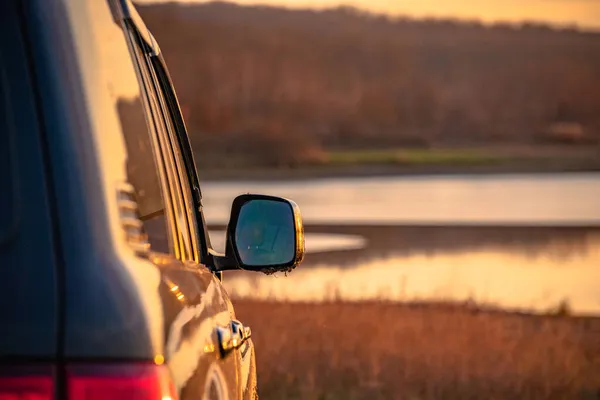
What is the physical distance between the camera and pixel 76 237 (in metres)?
1.73

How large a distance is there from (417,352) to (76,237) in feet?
21.9

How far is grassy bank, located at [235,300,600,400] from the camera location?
23.9 ft

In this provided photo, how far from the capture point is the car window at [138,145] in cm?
201

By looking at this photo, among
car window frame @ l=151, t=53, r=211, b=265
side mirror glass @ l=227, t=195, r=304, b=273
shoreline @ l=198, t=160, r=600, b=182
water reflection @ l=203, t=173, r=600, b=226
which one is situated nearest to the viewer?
side mirror glass @ l=227, t=195, r=304, b=273

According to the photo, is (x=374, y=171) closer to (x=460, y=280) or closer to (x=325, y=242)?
(x=325, y=242)

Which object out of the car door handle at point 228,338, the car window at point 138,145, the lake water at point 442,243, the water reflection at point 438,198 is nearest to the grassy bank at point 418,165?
the water reflection at point 438,198

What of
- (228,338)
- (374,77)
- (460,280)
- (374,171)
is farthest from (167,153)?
(374,77)

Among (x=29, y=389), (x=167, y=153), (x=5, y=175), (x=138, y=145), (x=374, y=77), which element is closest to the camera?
(x=29, y=389)

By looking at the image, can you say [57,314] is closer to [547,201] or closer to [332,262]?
[332,262]

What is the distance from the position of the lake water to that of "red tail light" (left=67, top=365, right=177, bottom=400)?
29.4ft

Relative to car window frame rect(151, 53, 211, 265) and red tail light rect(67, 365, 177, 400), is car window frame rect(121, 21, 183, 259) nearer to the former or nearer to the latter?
car window frame rect(151, 53, 211, 265)

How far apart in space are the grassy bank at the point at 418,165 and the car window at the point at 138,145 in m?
27.2

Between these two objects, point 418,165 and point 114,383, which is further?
point 418,165

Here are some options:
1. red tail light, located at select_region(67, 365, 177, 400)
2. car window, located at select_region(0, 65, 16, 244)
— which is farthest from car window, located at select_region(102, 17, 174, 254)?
red tail light, located at select_region(67, 365, 177, 400)
